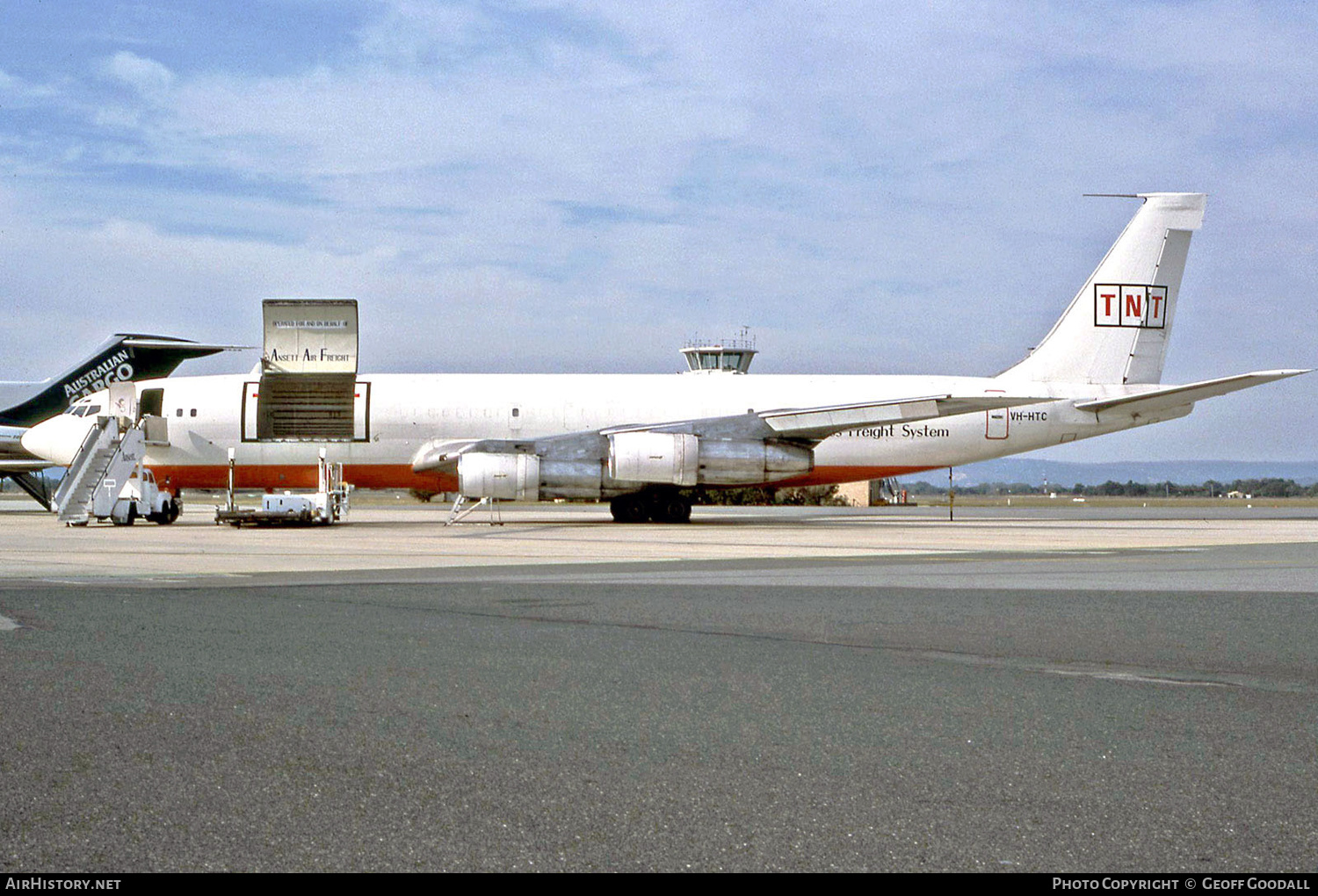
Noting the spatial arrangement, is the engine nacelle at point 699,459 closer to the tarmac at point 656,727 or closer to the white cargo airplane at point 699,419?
the white cargo airplane at point 699,419

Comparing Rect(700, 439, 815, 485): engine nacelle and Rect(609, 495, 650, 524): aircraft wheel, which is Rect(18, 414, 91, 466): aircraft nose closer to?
Rect(609, 495, 650, 524): aircraft wheel

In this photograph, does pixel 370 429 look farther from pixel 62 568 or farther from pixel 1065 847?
pixel 1065 847

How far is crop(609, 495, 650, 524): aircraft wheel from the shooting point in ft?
112

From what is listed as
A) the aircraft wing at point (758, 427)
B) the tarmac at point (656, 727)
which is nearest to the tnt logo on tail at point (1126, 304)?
the aircraft wing at point (758, 427)

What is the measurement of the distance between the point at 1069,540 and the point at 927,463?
35.1ft

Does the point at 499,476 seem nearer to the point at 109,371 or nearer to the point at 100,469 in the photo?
the point at 100,469

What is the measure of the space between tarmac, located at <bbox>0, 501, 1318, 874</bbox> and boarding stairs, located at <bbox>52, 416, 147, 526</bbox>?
19053mm

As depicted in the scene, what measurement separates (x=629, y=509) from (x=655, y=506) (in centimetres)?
79

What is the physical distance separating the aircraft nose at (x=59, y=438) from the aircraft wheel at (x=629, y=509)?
Answer: 14535 mm

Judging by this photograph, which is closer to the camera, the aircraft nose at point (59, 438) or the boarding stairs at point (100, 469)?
the boarding stairs at point (100, 469)

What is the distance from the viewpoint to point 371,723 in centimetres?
614

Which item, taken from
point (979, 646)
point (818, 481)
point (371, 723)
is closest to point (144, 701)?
point (371, 723)

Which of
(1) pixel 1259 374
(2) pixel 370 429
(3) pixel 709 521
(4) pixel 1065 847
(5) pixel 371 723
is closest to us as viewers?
(4) pixel 1065 847

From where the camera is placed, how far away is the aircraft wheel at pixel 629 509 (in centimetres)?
3416
